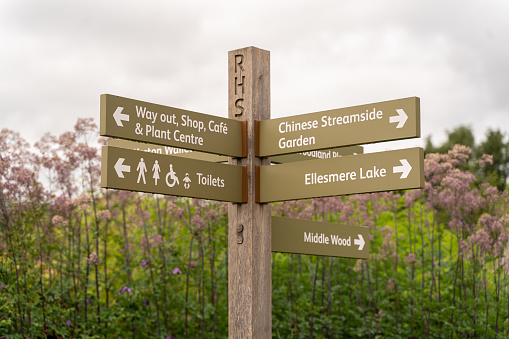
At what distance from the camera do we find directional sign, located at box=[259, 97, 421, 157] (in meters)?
5.02

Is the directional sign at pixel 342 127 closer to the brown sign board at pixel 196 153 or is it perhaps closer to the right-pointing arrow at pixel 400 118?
the right-pointing arrow at pixel 400 118

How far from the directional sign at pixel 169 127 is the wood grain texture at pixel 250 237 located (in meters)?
0.15

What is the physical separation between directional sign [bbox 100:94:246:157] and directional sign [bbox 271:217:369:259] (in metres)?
0.68

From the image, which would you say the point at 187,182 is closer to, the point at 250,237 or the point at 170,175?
the point at 170,175

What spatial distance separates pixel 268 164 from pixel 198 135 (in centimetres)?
63

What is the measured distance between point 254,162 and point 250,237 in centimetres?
56

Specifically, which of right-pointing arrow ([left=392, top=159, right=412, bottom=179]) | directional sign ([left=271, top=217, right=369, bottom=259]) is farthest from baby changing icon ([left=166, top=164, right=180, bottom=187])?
right-pointing arrow ([left=392, top=159, right=412, bottom=179])

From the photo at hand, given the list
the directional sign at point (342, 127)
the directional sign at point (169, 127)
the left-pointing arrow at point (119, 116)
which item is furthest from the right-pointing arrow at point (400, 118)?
the left-pointing arrow at point (119, 116)

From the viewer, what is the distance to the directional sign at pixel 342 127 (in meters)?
5.02

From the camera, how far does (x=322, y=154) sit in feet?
20.2

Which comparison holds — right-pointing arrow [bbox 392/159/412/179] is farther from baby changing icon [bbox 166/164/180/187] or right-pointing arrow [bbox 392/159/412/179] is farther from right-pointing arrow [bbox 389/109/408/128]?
baby changing icon [bbox 166/164/180/187]

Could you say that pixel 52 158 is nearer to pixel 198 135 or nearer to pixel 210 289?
pixel 210 289

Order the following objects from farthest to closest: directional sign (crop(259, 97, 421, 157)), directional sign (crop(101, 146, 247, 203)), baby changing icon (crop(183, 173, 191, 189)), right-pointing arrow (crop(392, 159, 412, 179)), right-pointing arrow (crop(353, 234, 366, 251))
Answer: right-pointing arrow (crop(353, 234, 366, 251)), baby changing icon (crop(183, 173, 191, 189)), directional sign (crop(259, 97, 421, 157)), right-pointing arrow (crop(392, 159, 412, 179)), directional sign (crop(101, 146, 247, 203))

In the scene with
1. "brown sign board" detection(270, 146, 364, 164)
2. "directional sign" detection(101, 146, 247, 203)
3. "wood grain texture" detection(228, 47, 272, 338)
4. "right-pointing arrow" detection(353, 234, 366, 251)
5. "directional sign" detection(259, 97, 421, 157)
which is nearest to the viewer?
"directional sign" detection(101, 146, 247, 203)
